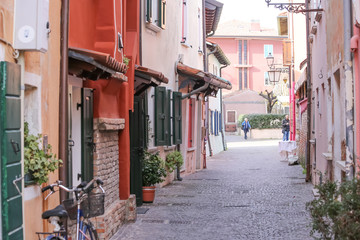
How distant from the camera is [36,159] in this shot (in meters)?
6.01

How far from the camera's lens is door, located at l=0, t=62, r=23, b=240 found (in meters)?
5.13

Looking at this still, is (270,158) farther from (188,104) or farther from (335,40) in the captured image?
(335,40)

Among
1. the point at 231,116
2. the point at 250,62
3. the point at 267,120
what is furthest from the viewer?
the point at 250,62

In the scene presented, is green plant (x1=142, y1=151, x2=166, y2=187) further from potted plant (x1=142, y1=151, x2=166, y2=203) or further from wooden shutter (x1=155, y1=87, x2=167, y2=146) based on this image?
wooden shutter (x1=155, y1=87, x2=167, y2=146)

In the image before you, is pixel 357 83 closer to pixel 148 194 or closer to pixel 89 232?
pixel 89 232

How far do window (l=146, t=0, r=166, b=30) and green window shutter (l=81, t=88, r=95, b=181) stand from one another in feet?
18.0

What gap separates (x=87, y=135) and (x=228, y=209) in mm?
4080

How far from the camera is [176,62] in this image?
58.5 ft

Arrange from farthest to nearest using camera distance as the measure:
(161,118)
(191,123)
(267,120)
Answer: (267,120), (191,123), (161,118)

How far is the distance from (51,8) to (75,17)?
145 centimetres

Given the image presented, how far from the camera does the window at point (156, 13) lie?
1408 centimetres

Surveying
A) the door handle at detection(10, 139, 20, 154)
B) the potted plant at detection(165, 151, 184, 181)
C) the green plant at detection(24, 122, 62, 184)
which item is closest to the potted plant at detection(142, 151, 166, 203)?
the potted plant at detection(165, 151, 184, 181)

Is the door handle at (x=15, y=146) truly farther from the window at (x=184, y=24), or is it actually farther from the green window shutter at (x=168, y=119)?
the window at (x=184, y=24)

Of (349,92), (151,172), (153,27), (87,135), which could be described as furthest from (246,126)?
(87,135)
